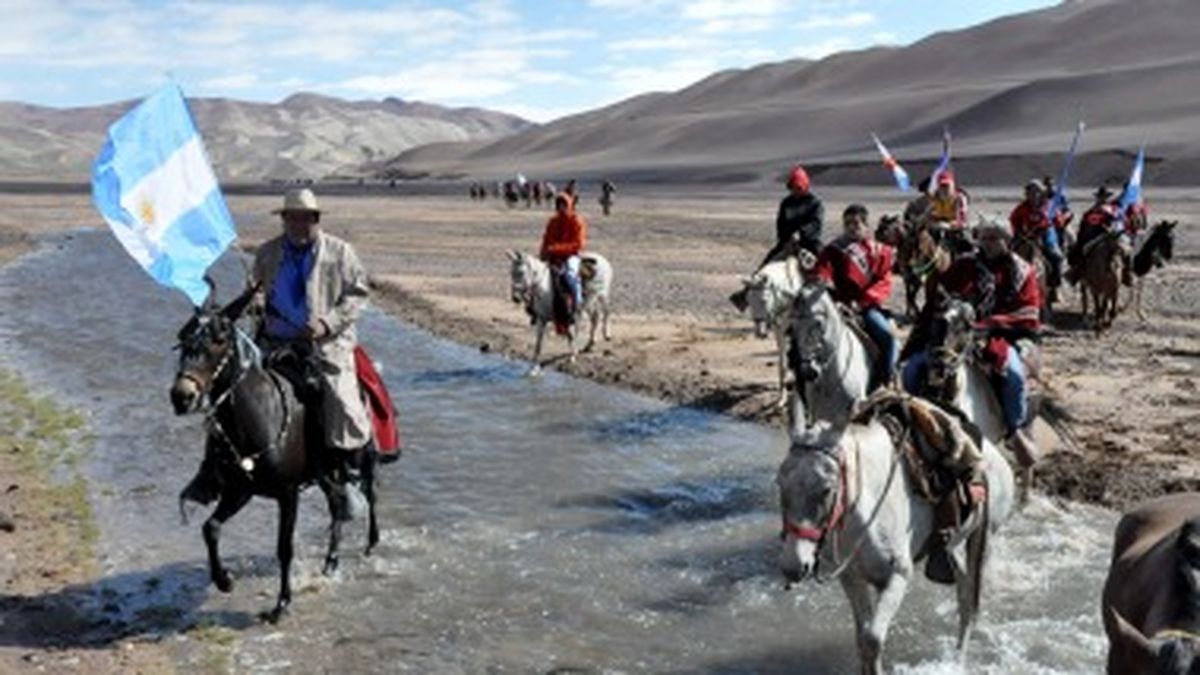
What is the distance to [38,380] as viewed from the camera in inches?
631

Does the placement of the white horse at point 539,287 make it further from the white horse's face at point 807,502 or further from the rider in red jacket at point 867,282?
the white horse's face at point 807,502

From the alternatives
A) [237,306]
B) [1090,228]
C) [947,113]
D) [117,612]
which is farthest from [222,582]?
[947,113]

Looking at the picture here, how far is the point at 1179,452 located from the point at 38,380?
46.3 ft

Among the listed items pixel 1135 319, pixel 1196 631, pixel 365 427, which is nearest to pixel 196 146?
pixel 365 427

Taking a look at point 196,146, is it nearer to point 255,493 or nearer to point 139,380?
point 255,493

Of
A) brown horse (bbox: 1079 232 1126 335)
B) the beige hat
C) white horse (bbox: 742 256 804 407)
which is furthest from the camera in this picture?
brown horse (bbox: 1079 232 1126 335)

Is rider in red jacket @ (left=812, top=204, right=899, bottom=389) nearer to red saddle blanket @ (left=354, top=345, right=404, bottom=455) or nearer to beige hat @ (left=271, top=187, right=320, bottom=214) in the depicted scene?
red saddle blanket @ (left=354, top=345, right=404, bottom=455)

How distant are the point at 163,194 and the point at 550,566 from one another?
3.89 meters

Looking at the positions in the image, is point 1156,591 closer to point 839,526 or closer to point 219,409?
point 839,526

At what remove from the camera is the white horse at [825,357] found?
29.9ft

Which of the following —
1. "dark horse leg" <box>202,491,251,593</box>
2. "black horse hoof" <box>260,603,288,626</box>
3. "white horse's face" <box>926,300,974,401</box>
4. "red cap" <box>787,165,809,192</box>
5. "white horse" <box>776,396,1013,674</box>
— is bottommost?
"black horse hoof" <box>260,603,288,626</box>

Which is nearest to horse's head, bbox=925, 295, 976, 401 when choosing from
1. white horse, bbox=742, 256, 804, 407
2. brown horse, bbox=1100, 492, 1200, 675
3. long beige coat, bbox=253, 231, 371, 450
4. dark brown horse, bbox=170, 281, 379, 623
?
brown horse, bbox=1100, 492, 1200, 675

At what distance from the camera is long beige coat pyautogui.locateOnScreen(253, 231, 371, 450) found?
789cm

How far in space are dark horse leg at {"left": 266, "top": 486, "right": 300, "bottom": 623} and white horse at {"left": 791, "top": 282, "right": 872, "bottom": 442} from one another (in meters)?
3.85
